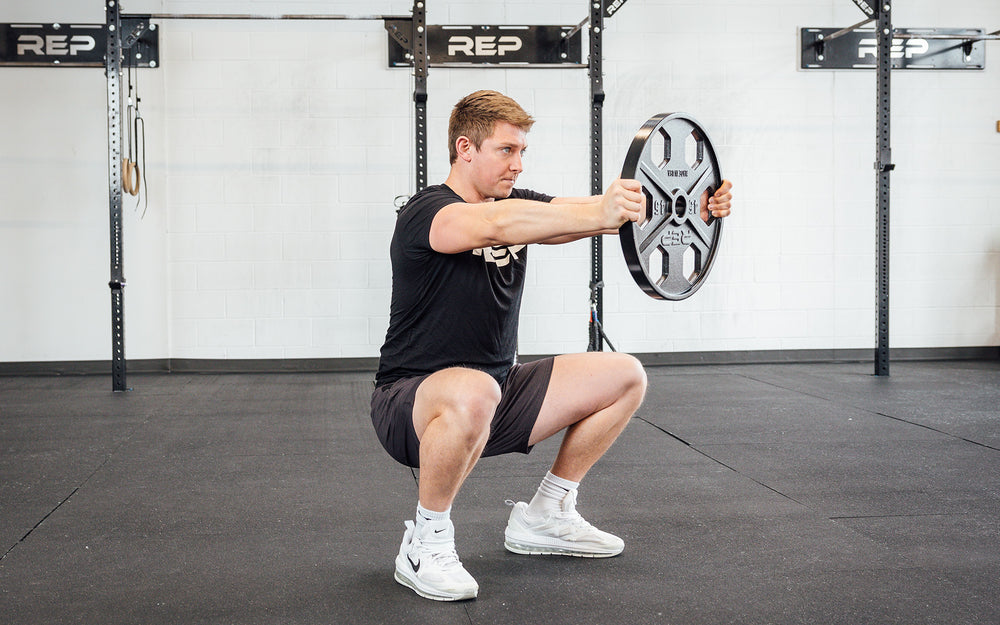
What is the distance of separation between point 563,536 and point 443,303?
1.95ft

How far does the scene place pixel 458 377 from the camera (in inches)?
70.8

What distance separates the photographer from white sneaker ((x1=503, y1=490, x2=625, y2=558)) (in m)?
2.03

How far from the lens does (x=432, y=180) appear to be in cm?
595

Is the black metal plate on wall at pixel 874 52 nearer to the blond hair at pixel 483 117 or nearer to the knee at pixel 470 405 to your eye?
the blond hair at pixel 483 117

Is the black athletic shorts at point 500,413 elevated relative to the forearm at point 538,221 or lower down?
lower down

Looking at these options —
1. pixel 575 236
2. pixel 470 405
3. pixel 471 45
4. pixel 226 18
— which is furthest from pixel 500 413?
pixel 471 45

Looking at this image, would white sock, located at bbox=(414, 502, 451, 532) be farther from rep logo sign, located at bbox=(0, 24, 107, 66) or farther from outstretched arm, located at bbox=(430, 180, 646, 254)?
rep logo sign, located at bbox=(0, 24, 107, 66)

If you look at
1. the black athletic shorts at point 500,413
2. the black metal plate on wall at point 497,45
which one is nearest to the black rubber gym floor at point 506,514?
the black athletic shorts at point 500,413

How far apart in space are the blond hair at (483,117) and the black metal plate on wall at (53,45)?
416cm

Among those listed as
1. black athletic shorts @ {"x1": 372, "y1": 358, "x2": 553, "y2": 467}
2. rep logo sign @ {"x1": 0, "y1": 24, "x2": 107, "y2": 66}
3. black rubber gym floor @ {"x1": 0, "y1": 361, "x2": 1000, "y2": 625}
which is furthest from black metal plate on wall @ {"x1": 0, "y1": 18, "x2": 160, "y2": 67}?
black athletic shorts @ {"x1": 372, "y1": 358, "x2": 553, "y2": 467}

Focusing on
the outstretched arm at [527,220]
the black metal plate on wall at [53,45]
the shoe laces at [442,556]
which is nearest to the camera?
the outstretched arm at [527,220]

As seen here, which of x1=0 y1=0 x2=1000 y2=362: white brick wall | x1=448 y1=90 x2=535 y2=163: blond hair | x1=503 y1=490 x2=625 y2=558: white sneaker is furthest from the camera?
x1=0 y1=0 x2=1000 y2=362: white brick wall

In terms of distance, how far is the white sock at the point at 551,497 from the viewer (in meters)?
2.05

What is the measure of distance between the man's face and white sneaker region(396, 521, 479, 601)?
73cm
